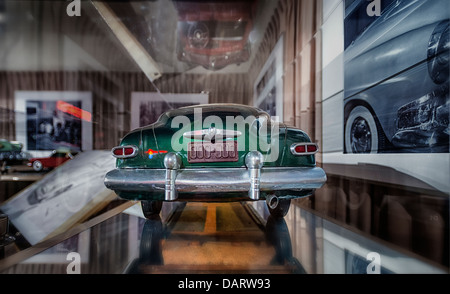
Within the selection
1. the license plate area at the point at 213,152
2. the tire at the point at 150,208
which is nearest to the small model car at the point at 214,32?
the license plate area at the point at 213,152

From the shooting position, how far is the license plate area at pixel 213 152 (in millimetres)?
1386

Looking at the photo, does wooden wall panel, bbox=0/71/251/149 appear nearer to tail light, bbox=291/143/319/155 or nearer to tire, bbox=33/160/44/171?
tire, bbox=33/160/44/171

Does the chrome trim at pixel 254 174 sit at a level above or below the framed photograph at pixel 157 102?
below

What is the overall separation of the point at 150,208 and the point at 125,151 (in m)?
0.69

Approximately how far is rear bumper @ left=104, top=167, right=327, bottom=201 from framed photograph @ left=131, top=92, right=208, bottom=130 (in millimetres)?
1028

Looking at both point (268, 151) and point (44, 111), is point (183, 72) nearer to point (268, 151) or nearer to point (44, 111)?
point (268, 151)

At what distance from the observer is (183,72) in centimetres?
243

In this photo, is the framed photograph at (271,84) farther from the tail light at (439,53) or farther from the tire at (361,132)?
the tail light at (439,53)

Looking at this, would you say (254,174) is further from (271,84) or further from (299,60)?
(299,60)

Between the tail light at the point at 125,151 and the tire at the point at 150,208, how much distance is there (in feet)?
1.93

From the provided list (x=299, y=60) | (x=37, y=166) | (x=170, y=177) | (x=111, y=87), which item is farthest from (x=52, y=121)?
(x=299, y=60)

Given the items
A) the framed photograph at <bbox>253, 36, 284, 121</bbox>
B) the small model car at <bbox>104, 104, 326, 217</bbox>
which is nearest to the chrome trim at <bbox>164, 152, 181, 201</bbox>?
the small model car at <bbox>104, 104, 326, 217</bbox>

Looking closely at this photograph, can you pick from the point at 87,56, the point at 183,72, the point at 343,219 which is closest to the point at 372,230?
the point at 343,219

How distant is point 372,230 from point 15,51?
4367 mm
